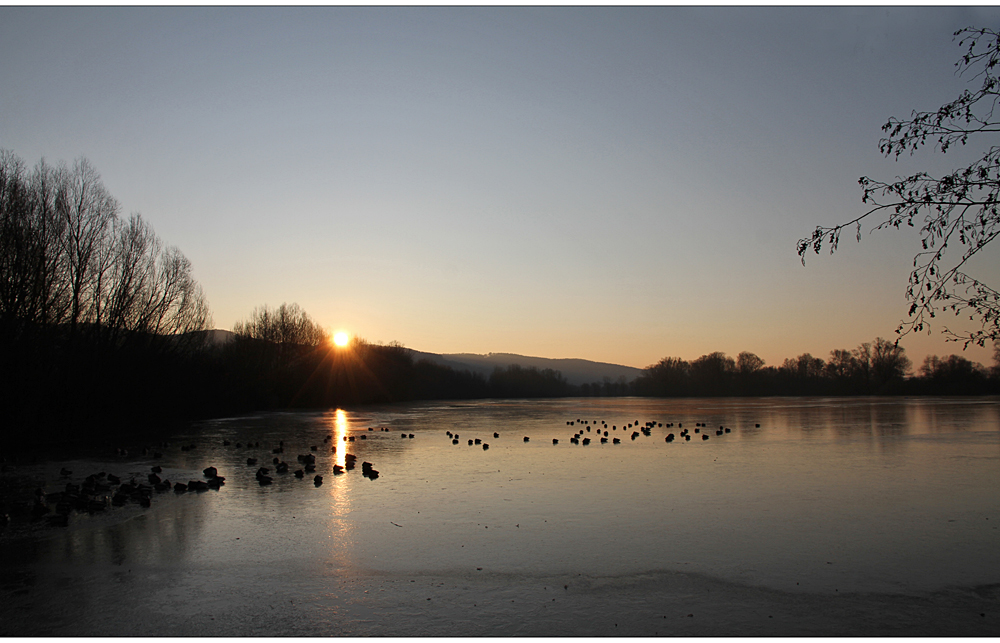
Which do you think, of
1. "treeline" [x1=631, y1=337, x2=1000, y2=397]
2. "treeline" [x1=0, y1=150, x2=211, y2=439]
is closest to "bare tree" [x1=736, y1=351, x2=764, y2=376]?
"treeline" [x1=631, y1=337, x2=1000, y2=397]

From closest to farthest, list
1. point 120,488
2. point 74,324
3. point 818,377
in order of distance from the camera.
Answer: point 120,488 < point 74,324 < point 818,377

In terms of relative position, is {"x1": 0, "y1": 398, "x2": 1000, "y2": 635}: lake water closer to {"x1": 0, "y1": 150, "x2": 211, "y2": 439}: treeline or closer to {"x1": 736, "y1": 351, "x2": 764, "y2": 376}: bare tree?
{"x1": 0, "y1": 150, "x2": 211, "y2": 439}: treeline

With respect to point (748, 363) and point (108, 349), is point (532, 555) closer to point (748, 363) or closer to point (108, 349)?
point (108, 349)

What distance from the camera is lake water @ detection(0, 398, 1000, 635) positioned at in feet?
18.1

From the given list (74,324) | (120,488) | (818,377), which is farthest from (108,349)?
(818,377)

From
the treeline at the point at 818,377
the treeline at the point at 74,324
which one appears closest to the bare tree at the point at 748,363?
the treeline at the point at 818,377

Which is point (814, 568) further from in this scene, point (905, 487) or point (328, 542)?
point (905, 487)

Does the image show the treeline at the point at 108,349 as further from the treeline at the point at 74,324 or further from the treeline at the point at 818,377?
the treeline at the point at 818,377

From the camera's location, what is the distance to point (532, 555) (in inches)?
298

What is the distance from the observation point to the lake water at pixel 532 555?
18.1ft

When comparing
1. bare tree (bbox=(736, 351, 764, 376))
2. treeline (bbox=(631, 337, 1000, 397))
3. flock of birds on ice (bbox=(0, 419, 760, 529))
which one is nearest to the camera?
flock of birds on ice (bbox=(0, 419, 760, 529))

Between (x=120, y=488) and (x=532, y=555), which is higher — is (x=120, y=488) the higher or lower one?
the higher one

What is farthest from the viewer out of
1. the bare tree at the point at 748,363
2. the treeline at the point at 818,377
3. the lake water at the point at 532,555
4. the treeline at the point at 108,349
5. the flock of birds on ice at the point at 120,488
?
the bare tree at the point at 748,363

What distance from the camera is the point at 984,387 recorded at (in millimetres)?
91375
